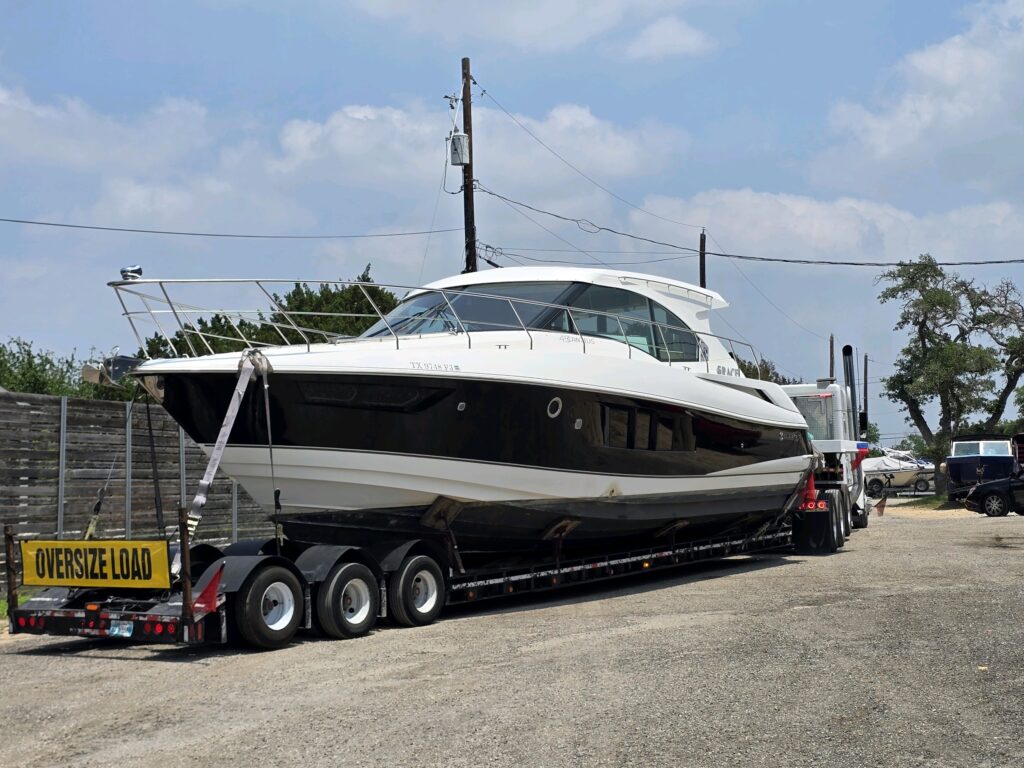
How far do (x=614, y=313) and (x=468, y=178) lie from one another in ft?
31.9

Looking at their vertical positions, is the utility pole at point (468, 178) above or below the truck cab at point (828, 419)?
above

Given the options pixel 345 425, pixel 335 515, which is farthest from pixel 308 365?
pixel 335 515

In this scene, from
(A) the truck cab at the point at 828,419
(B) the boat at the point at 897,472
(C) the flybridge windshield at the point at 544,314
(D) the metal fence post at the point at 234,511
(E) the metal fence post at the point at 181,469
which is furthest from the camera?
(B) the boat at the point at 897,472

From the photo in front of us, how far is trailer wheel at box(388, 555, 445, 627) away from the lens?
30.5 feet

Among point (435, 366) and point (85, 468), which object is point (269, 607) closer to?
point (435, 366)

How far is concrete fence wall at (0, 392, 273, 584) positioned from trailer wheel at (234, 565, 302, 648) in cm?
286

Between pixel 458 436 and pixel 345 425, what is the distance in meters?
1.01

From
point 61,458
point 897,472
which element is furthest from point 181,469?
point 897,472

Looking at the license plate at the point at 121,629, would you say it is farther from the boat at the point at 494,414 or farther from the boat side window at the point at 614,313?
the boat side window at the point at 614,313

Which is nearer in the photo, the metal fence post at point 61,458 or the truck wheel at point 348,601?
the truck wheel at point 348,601

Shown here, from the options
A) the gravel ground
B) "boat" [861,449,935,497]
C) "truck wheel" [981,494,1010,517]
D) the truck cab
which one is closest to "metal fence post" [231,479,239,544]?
the gravel ground

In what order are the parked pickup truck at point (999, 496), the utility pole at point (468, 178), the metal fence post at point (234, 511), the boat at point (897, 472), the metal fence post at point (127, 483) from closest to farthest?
the metal fence post at point (127, 483)
the metal fence post at point (234, 511)
the utility pole at point (468, 178)
the parked pickup truck at point (999, 496)
the boat at point (897, 472)

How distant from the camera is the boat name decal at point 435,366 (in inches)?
362

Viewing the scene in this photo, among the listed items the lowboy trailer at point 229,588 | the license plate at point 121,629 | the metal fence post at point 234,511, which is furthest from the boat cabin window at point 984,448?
the license plate at point 121,629
